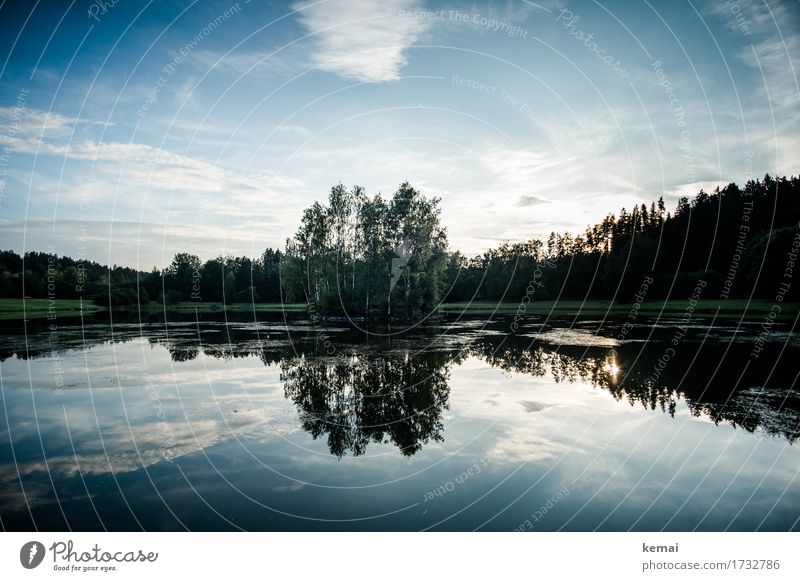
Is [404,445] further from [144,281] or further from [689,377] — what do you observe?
[144,281]

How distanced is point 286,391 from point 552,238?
14147 cm

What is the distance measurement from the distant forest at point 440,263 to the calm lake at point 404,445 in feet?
48.2

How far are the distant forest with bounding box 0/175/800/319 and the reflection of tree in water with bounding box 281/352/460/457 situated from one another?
2044cm

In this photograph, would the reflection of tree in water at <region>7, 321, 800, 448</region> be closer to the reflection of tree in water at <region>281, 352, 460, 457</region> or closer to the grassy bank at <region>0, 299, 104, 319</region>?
the reflection of tree in water at <region>281, 352, 460, 457</region>

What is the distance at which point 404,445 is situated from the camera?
38.8 feet

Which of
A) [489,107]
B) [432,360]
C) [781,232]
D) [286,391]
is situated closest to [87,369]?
[286,391]

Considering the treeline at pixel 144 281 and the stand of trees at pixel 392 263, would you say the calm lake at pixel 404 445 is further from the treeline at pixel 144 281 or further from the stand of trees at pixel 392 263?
the treeline at pixel 144 281

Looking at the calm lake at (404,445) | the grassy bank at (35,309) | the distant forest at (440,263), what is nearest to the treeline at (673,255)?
the distant forest at (440,263)

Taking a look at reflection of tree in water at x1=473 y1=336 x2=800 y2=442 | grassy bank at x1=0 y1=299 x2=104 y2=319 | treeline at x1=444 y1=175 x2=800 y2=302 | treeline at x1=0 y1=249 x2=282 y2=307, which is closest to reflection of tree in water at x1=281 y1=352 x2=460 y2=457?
reflection of tree in water at x1=473 y1=336 x2=800 y2=442

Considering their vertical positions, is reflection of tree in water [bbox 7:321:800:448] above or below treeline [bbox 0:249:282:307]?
below

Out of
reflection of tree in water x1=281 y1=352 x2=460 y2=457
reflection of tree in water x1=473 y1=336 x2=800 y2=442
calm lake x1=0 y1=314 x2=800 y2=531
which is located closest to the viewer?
calm lake x1=0 y1=314 x2=800 y2=531

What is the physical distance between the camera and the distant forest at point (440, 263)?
6200 cm

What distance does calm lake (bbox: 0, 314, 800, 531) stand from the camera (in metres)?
8.36

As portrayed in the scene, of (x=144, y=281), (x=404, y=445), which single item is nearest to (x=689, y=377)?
(x=404, y=445)
